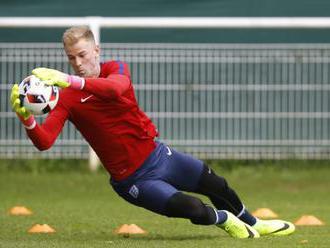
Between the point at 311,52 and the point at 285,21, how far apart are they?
0.60 metres

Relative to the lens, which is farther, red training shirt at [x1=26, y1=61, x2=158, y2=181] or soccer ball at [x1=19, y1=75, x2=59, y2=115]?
red training shirt at [x1=26, y1=61, x2=158, y2=181]

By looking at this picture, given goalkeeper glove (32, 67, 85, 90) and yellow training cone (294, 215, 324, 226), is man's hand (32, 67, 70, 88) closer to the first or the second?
goalkeeper glove (32, 67, 85, 90)

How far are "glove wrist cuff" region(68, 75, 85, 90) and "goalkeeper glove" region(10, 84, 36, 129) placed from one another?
353mm

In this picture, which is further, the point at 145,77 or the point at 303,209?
the point at 145,77

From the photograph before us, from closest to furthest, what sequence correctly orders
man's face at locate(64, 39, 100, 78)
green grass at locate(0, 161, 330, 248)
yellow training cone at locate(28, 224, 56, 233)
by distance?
1. man's face at locate(64, 39, 100, 78)
2. green grass at locate(0, 161, 330, 248)
3. yellow training cone at locate(28, 224, 56, 233)

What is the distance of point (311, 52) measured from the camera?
14.6m

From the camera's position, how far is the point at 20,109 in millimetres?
7840

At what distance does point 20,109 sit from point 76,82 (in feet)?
1.33

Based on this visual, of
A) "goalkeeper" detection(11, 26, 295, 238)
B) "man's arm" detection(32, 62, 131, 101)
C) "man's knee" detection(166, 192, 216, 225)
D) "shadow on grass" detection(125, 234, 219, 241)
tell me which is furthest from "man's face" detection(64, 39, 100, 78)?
"shadow on grass" detection(125, 234, 219, 241)

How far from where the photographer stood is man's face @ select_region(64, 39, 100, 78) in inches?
324

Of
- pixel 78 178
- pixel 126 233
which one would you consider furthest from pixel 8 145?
pixel 126 233

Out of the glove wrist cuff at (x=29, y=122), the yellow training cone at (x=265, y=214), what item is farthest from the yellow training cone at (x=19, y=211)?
the glove wrist cuff at (x=29, y=122)

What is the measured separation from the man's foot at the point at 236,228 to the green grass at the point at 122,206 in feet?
0.23

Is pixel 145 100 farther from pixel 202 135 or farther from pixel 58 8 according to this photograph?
pixel 58 8
